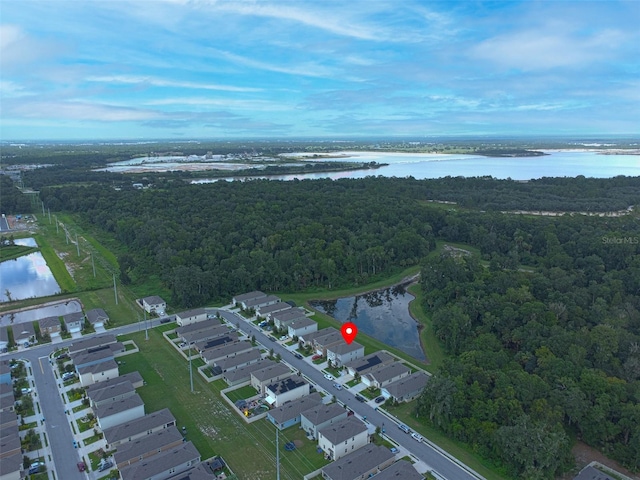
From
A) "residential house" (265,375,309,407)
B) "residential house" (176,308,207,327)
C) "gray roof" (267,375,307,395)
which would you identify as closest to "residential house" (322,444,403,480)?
"residential house" (265,375,309,407)

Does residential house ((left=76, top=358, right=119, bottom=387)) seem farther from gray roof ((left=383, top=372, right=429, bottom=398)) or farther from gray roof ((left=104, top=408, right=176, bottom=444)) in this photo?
gray roof ((left=383, top=372, right=429, bottom=398))

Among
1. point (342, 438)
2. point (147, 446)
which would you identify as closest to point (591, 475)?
point (342, 438)

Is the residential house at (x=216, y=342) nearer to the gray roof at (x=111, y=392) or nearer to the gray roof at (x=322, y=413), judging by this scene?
the gray roof at (x=111, y=392)

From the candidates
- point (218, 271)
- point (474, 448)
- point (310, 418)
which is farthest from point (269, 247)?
point (474, 448)

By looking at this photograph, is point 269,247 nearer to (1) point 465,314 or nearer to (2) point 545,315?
(1) point 465,314

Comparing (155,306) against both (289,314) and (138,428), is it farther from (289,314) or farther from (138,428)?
(138,428)

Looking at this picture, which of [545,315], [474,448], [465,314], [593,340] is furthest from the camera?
[465,314]
